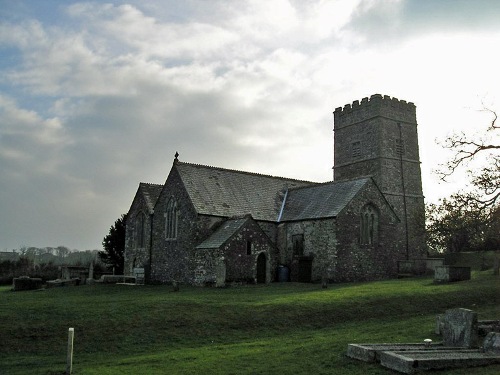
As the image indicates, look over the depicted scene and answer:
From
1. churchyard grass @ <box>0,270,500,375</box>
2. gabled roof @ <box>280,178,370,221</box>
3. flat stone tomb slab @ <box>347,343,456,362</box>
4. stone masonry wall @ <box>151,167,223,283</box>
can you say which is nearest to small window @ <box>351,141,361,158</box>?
gabled roof @ <box>280,178,370,221</box>

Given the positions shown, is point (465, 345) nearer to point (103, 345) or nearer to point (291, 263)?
point (103, 345)

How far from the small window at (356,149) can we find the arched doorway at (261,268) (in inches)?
744

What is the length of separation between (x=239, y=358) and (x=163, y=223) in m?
26.0

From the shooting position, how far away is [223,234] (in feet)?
109

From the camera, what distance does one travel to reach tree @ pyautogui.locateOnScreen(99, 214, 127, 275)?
52694 millimetres

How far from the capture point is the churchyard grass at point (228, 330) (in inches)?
526

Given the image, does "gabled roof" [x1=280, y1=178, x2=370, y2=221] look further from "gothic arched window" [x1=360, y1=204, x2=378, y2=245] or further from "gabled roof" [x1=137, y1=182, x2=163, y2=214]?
"gabled roof" [x1=137, y1=182, x2=163, y2=214]

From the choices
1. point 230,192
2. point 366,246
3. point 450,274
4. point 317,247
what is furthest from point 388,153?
point 450,274

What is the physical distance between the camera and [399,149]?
47.6 metres

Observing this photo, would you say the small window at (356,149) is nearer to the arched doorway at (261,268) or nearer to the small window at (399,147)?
the small window at (399,147)

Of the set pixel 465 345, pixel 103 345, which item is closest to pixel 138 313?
pixel 103 345

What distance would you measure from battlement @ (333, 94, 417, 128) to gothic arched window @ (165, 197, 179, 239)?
20.8 metres

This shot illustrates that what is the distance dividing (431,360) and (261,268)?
2298cm

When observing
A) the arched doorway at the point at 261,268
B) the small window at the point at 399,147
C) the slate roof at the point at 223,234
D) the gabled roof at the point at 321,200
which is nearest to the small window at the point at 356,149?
the small window at the point at 399,147
